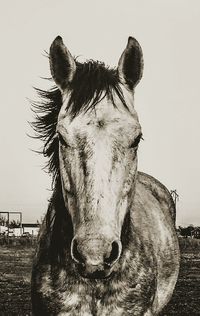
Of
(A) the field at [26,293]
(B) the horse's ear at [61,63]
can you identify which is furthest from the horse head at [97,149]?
(A) the field at [26,293]

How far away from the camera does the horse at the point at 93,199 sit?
168 inches

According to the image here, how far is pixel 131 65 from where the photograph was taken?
16.8ft

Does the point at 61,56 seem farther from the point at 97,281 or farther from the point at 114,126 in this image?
the point at 97,281

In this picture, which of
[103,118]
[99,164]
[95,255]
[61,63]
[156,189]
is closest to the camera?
[95,255]

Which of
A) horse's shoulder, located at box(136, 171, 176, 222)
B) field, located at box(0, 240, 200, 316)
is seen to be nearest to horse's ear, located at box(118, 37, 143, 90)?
horse's shoulder, located at box(136, 171, 176, 222)

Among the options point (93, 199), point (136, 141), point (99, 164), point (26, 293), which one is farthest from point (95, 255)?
point (26, 293)

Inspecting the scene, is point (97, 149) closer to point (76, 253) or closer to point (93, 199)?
point (93, 199)

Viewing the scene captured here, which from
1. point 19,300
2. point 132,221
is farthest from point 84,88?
point 19,300

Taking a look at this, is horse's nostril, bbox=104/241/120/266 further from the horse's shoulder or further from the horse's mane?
the horse's shoulder

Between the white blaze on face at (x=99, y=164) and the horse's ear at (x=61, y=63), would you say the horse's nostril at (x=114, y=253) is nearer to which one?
the white blaze on face at (x=99, y=164)

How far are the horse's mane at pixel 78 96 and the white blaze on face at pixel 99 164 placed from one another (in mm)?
85

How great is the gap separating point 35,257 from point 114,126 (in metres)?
1.84

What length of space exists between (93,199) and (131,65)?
145 centimetres

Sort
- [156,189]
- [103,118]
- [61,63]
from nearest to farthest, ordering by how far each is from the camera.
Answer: [103,118] < [61,63] < [156,189]
